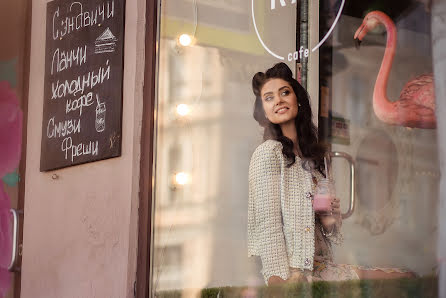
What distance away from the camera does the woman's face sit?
4.00 metres

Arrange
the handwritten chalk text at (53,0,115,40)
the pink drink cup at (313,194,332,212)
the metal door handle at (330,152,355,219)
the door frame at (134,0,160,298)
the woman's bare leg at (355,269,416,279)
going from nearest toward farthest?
the woman's bare leg at (355,269,416,279) → the metal door handle at (330,152,355,219) → the pink drink cup at (313,194,332,212) → the door frame at (134,0,160,298) → the handwritten chalk text at (53,0,115,40)

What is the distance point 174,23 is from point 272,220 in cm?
136

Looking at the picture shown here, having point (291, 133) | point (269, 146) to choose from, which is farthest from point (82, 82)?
point (291, 133)

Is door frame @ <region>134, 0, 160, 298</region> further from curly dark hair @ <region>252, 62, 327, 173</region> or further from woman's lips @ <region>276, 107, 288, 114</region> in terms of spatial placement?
woman's lips @ <region>276, 107, 288, 114</region>

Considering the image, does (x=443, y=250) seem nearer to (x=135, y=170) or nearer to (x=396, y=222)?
(x=396, y=222)

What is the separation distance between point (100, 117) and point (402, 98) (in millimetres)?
2107

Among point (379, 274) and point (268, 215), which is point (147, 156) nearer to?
point (268, 215)

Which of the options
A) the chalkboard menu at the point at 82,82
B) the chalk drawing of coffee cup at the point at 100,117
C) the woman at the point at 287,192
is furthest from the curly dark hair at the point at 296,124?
the chalk drawing of coffee cup at the point at 100,117

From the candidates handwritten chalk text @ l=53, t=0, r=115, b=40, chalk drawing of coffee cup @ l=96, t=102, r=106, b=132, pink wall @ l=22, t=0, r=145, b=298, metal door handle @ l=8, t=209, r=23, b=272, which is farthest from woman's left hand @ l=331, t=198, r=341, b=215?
metal door handle @ l=8, t=209, r=23, b=272

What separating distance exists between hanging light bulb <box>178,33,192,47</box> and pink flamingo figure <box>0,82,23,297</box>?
157cm

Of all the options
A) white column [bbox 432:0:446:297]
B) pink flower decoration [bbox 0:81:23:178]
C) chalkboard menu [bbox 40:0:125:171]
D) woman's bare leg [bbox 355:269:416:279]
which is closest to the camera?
white column [bbox 432:0:446:297]

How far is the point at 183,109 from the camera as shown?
465cm

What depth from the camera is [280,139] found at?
4.04 m

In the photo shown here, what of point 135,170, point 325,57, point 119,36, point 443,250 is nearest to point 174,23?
point 119,36
